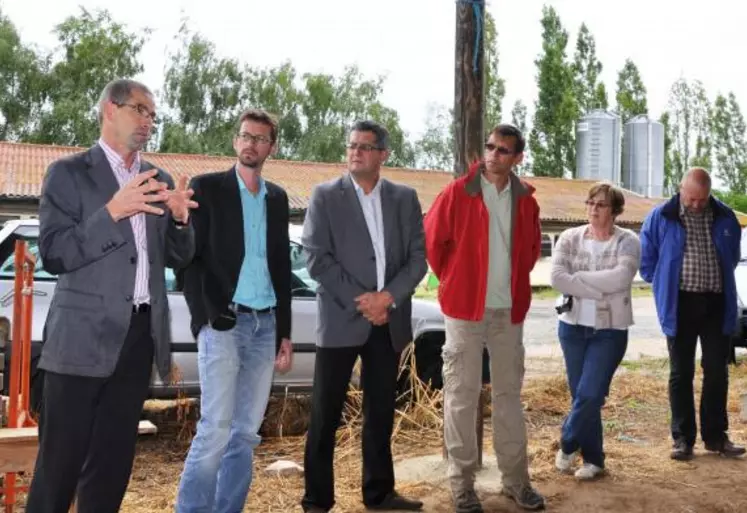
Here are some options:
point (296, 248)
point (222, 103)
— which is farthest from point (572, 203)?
point (296, 248)

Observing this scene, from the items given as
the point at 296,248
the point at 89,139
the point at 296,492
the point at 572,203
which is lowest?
the point at 296,492

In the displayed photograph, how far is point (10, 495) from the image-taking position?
4.18 m

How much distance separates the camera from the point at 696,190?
6.05 metres

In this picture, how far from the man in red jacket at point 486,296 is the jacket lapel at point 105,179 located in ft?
6.66

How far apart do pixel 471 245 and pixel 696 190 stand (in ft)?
6.88

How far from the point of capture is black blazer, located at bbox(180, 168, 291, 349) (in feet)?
13.3

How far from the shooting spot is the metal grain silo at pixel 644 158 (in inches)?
1581

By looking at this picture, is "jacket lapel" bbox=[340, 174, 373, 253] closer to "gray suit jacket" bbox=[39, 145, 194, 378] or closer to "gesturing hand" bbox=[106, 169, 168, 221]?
"gray suit jacket" bbox=[39, 145, 194, 378]

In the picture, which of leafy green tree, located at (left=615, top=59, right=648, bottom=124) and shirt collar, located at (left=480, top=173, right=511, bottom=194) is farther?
leafy green tree, located at (left=615, top=59, right=648, bottom=124)

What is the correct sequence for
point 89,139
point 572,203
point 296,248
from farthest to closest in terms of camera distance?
point 89,139 < point 572,203 < point 296,248

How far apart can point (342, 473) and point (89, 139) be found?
35.7m

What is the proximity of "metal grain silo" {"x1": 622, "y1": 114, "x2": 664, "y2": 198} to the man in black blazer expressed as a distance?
38.1 meters

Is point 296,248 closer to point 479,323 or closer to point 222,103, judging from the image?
point 479,323

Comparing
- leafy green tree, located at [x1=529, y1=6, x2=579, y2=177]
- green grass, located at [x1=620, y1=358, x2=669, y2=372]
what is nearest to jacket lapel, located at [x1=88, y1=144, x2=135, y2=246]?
green grass, located at [x1=620, y1=358, x2=669, y2=372]
